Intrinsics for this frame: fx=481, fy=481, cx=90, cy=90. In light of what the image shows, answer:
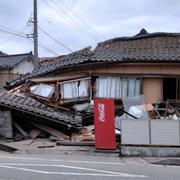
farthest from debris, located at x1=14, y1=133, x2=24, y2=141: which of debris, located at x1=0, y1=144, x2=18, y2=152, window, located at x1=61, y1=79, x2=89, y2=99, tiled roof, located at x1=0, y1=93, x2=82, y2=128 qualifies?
window, located at x1=61, y1=79, x2=89, y2=99

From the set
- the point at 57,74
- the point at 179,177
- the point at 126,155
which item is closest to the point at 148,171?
the point at 179,177

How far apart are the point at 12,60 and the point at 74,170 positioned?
1452 inches

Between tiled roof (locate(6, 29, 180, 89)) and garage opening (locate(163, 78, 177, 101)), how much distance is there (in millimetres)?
1142

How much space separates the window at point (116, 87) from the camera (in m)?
23.8

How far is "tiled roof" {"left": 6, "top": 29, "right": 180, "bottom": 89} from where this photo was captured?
23438mm

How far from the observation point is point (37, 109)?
21.0 meters

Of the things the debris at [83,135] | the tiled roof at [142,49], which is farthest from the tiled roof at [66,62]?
the debris at [83,135]

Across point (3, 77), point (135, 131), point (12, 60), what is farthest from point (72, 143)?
point (12, 60)

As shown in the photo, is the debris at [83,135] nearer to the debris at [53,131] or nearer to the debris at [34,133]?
the debris at [53,131]

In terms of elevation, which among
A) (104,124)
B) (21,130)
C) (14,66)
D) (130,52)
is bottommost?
(21,130)

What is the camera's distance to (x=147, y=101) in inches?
929

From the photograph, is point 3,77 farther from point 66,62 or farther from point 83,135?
point 83,135

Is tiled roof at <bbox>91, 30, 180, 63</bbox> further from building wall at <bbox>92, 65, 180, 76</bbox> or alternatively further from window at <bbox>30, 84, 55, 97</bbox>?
window at <bbox>30, 84, 55, 97</bbox>

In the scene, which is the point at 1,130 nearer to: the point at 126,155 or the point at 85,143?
the point at 85,143
